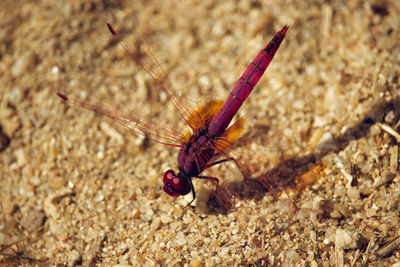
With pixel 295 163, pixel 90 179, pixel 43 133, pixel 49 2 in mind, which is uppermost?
pixel 49 2

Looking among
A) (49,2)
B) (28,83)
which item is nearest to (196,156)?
(28,83)

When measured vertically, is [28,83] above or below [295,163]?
above

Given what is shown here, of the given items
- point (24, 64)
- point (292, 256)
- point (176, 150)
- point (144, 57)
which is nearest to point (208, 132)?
point (176, 150)

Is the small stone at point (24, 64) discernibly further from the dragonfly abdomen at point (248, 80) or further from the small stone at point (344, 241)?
the small stone at point (344, 241)

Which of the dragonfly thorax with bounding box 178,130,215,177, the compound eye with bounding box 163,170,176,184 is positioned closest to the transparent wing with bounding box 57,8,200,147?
the dragonfly thorax with bounding box 178,130,215,177

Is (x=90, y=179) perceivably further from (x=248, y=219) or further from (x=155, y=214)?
(x=248, y=219)

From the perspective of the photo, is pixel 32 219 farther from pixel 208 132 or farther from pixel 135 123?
pixel 208 132

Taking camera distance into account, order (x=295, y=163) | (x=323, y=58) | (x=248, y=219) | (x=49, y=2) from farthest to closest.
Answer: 1. (x=49, y=2)
2. (x=323, y=58)
3. (x=295, y=163)
4. (x=248, y=219)

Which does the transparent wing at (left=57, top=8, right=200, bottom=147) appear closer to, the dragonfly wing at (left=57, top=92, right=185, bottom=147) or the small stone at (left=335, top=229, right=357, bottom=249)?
the dragonfly wing at (left=57, top=92, right=185, bottom=147)
